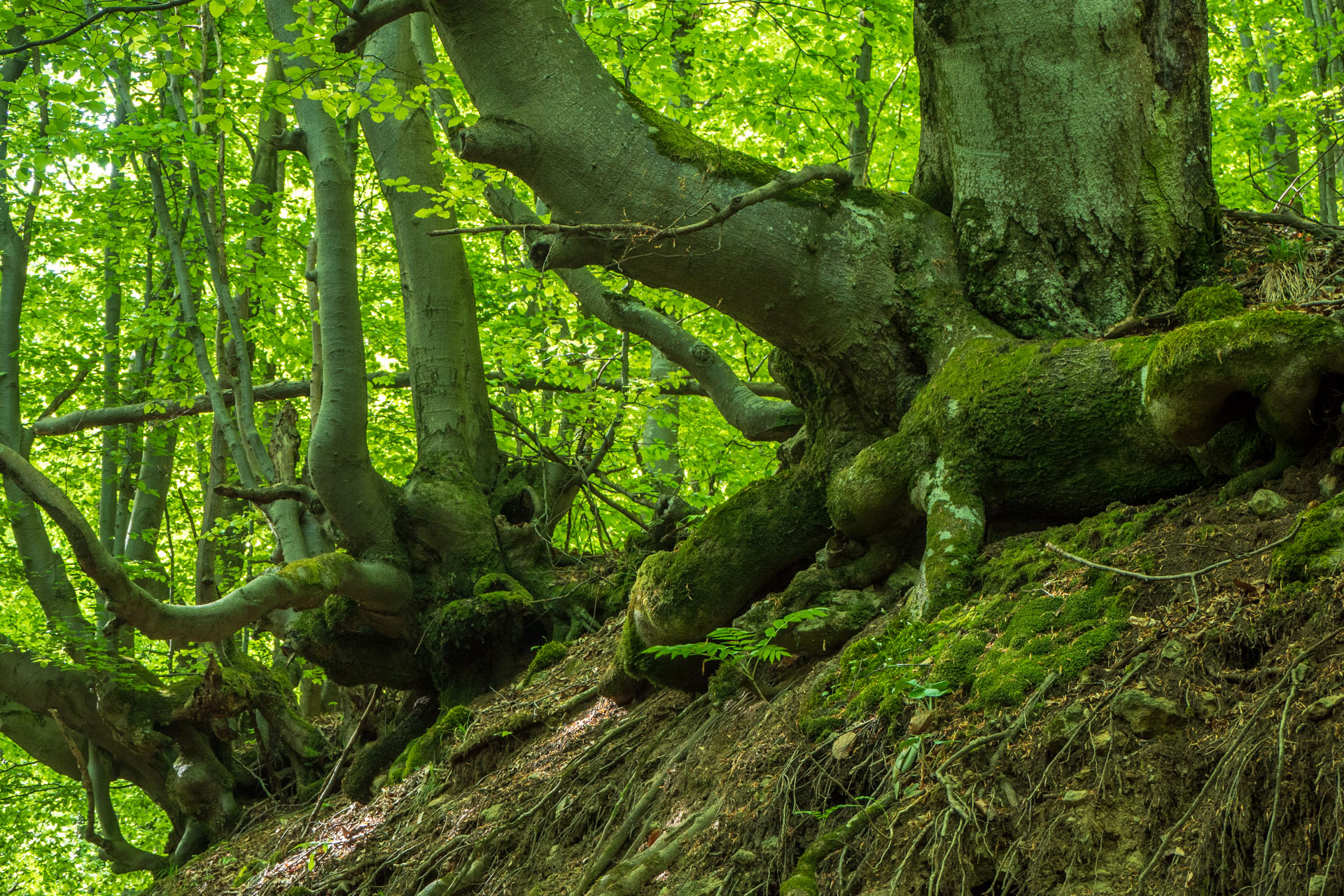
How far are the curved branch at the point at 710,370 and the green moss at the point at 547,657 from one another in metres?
1.97

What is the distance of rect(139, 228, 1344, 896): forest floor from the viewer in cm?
188

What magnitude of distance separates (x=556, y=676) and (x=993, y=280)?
12.1 ft

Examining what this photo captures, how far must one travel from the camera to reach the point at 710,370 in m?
6.32

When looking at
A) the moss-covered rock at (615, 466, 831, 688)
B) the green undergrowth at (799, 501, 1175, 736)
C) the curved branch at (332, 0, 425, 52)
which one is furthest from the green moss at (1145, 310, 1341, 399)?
the curved branch at (332, 0, 425, 52)

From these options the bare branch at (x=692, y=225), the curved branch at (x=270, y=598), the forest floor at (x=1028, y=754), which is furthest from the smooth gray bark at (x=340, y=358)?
the forest floor at (x=1028, y=754)

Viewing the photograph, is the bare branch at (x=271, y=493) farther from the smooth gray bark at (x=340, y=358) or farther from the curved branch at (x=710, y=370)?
the curved branch at (x=710, y=370)

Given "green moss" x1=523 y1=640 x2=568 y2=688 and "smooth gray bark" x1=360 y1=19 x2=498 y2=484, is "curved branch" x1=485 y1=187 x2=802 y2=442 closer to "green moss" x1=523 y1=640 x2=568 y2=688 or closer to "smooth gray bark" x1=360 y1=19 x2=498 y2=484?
"smooth gray bark" x1=360 y1=19 x2=498 y2=484

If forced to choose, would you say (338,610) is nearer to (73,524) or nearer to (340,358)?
(340,358)

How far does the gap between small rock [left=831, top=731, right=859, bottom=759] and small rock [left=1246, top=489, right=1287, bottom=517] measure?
1373mm

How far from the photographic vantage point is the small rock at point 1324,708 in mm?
1858

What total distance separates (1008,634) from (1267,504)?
845mm

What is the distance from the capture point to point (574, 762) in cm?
436

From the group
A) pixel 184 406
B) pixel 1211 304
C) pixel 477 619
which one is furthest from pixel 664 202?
pixel 184 406

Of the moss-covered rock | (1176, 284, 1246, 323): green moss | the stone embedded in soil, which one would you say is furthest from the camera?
the moss-covered rock
